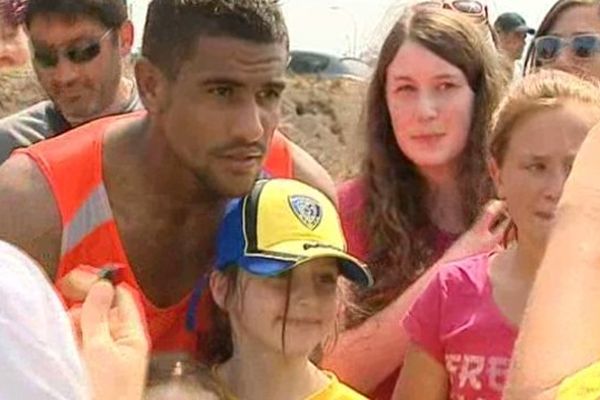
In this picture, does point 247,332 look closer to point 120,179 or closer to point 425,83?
point 120,179

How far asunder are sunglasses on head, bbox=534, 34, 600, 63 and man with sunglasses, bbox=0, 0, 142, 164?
1.08 m

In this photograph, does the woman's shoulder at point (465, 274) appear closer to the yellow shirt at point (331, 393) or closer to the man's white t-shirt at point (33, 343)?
the yellow shirt at point (331, 393)

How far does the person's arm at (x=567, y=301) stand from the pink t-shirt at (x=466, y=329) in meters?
1.14

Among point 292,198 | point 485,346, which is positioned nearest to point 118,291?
point 292,198

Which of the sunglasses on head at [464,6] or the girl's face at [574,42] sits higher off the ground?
the sunglasses on head at [464,6]

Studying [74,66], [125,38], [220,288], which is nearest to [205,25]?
[220,288]

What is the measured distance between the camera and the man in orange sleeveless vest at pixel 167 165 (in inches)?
111

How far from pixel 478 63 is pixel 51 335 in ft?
7.01

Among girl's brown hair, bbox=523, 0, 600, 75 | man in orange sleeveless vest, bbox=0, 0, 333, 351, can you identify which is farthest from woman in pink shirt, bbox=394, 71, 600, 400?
girl's brown hair, bbox=523, 0, 600, 75

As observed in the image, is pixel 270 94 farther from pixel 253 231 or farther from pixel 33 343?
pixel 33 343

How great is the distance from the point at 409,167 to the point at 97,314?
5.22 feet

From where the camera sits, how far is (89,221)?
2.87 meters

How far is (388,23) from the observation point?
357 centimetres

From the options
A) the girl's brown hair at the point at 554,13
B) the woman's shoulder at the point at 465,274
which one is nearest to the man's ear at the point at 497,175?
the woman's shoulder at the point at 465,274
